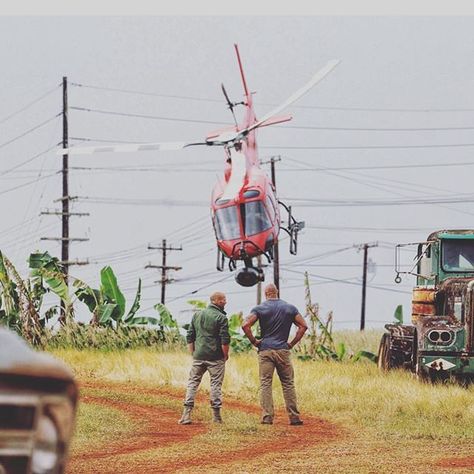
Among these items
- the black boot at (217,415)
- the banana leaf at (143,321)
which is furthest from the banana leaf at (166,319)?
the black boot at (217,415)

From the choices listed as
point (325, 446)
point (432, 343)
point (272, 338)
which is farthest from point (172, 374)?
point (325, 446)

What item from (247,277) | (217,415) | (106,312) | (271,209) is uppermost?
(271,209)

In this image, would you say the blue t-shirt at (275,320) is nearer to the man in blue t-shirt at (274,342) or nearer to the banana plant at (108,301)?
the man in blue t-shirt at (274,342)

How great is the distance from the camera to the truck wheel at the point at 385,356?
23016mm

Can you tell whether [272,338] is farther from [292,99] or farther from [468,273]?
[292,99]

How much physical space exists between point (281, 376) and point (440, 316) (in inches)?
240

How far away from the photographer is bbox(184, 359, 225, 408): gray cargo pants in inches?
563

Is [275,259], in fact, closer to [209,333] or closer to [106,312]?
[106,312]

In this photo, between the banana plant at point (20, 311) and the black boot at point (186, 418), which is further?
the banana plant at point (20, 311)

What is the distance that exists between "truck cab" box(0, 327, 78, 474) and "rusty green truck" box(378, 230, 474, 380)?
18276 mm

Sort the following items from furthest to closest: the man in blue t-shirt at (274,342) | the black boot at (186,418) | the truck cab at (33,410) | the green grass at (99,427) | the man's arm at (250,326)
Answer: the black boot at (186,418), the man in blue t-shirt at (274,342), the man's arm at (250,326), the green grass at (99,427), the truck cab at (33,410)

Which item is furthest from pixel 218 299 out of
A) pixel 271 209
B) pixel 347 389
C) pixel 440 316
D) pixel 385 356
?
pixel 271 209

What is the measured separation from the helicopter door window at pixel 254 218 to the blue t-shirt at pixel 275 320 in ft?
44.0

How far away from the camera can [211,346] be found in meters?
14.4
